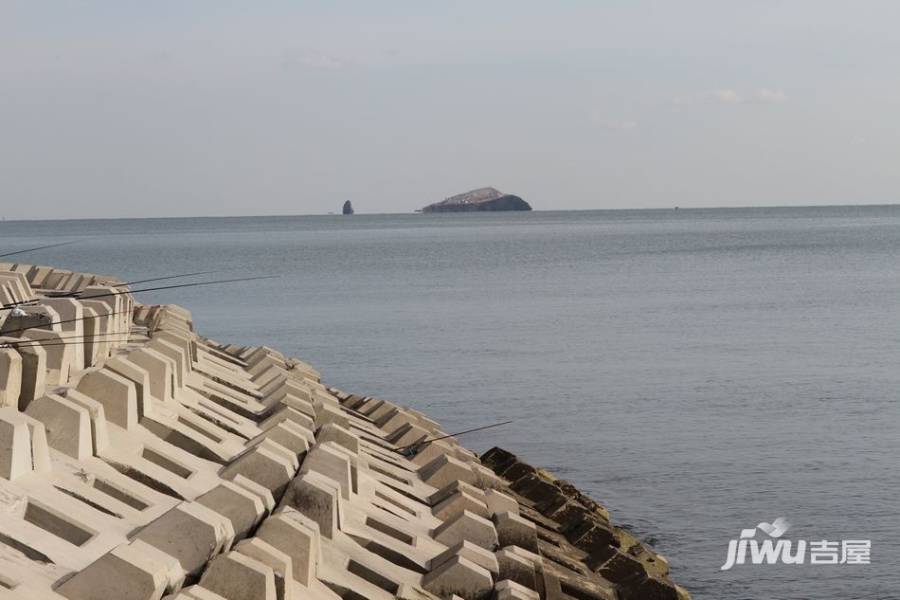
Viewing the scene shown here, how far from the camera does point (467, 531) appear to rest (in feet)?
33.8

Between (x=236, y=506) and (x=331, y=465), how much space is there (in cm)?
231

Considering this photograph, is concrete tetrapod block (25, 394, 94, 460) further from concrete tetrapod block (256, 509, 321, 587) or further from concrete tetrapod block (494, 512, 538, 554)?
concrete tetrapod block (494, 512, 538, 554)

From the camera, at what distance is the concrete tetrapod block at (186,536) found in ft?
22.0

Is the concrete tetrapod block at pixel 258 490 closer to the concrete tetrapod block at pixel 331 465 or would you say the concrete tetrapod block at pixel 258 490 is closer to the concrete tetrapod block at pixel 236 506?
the concrete tetrapod block at pixel 236 506

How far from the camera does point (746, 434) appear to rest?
22.8 metres

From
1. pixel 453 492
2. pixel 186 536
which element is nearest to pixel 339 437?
pixel 453 492

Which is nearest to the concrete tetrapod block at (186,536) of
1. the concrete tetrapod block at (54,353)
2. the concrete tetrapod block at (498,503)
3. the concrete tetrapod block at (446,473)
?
the concrete tetrapod block at (54,353)

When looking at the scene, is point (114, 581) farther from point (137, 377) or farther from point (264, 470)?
point (137, 377)

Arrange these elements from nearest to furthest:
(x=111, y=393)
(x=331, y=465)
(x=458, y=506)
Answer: (x=111, y=393)
(x=331, y=465)
(x=458, y=506)

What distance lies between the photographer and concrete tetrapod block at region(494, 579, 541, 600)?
8211 millimetres

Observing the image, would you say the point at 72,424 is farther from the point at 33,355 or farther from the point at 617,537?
the point at 617,537

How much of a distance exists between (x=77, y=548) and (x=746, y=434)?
17.3 meters

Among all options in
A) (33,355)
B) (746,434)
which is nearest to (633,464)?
(746,434)

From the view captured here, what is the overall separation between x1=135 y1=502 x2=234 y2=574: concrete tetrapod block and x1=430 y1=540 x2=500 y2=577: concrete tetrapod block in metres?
2.35
